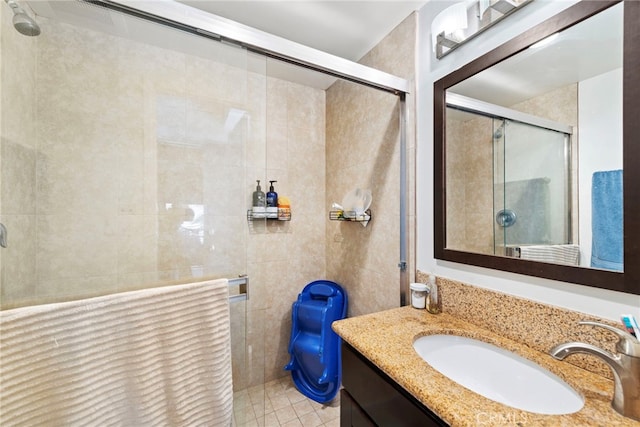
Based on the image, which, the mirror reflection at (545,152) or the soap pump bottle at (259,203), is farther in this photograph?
the soap pump bottle at (259,203)

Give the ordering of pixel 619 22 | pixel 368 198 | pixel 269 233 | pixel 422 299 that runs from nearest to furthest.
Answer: pixel 619 22
pixel 422 299
pixel 368 198
pixel 269 233

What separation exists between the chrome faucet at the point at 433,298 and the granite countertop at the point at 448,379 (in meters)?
0.03

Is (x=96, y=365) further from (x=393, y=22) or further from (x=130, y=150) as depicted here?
(x=393, y=22)

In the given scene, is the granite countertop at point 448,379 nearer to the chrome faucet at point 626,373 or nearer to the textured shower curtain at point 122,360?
the chrome faucet at point 626,373

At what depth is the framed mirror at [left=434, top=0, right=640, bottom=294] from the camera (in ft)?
2.11

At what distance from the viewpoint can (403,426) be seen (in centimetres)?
68

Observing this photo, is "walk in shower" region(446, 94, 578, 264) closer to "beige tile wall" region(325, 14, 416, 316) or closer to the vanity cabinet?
"beige tile wall" region(325, 14, 416, 316)

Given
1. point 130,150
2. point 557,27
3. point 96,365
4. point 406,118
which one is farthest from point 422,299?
point 130,150

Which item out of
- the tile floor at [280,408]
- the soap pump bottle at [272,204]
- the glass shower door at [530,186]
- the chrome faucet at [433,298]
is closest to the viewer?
the glass shower door at [530,186]

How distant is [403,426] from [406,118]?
50.6 inches

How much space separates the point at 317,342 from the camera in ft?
5.46

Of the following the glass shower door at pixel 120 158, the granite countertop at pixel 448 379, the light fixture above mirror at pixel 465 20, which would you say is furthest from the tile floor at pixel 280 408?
the light fixture above mirror at pixel 465 20

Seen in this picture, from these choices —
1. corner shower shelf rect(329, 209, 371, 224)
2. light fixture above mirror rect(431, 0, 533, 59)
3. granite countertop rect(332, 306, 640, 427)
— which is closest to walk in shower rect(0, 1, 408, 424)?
corner shower shelf rect(329, 209, 371, 224)

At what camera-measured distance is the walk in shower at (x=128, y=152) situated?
959 millimetres
